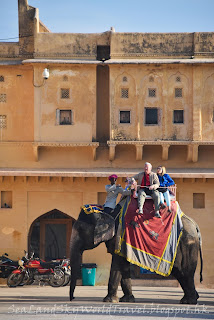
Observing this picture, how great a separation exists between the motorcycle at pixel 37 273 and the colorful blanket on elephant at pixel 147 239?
21.5 ft

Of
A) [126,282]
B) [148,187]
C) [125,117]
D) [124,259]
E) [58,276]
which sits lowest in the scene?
[58,276]

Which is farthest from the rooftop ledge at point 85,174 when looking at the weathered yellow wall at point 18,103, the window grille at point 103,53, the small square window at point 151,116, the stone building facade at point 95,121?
the window grille at point 103,53

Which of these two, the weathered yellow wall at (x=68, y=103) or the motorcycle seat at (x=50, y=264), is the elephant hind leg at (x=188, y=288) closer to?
the motorcycle seat at (x=50, y=264)

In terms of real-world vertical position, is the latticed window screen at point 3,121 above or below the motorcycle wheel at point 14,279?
above

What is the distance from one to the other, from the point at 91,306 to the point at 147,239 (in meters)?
2.30

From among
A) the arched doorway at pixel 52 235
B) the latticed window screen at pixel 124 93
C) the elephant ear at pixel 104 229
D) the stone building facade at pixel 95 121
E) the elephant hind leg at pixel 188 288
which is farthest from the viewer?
the arched doorway at pixel 52 235

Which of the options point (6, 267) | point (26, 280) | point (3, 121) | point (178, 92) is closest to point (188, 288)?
point (26, 280)

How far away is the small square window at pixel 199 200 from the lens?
28.3 m

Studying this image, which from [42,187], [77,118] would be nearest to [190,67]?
[77,118]

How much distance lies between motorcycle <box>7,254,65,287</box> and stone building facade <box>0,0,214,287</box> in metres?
1.79

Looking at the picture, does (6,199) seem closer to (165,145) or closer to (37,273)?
(37,273)

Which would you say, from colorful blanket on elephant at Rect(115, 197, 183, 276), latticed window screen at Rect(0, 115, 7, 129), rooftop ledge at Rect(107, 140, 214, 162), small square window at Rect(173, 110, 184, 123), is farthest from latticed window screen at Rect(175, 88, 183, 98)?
colorful blanket on elephant at Rect(115, 197, 183, 276)

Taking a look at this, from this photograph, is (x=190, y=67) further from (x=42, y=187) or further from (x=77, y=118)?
(x=42, y=187)

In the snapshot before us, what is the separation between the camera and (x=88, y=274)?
1086 inches
